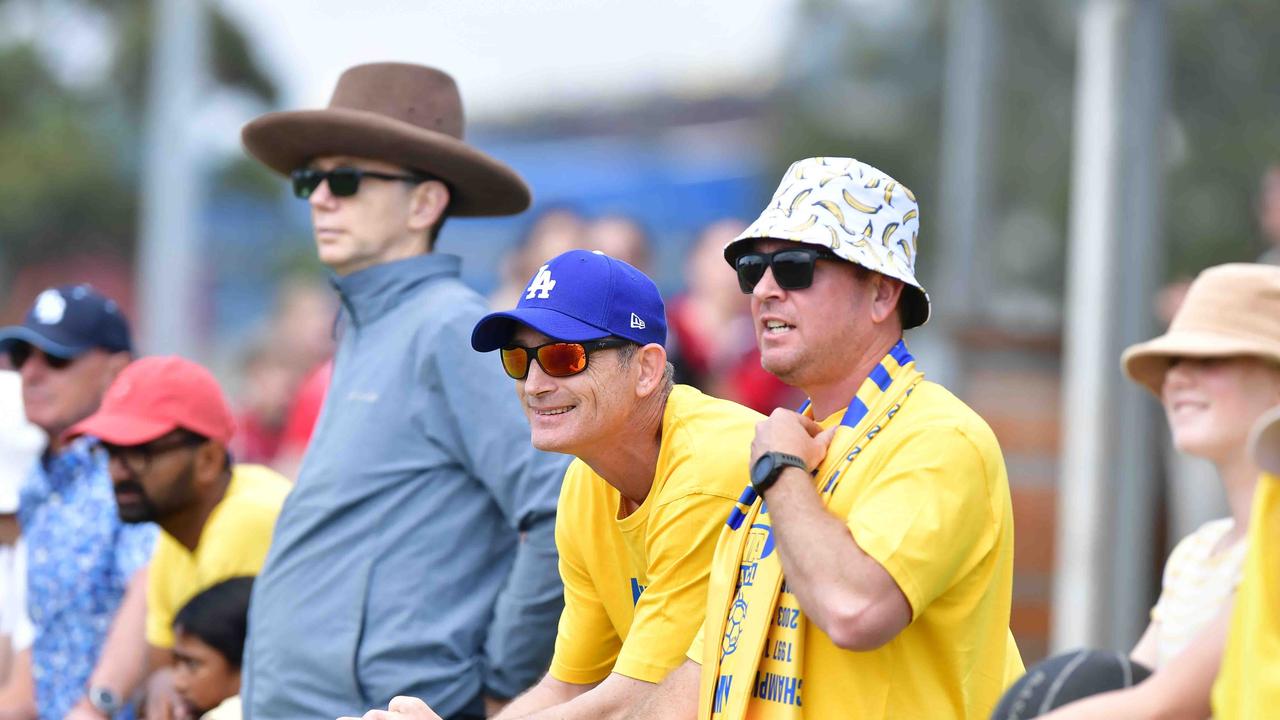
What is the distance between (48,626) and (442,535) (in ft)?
5.69

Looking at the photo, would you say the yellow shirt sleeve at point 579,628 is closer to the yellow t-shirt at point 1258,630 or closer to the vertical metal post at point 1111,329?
the yellow t-shirt at point 1258,630

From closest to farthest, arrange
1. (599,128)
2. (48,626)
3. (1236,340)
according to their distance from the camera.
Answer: (1236,340) → (48,626) → (599,128)

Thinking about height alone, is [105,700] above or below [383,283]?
below

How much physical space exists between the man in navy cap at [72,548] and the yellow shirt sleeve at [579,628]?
1784 mm

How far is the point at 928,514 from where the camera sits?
2.93 metres

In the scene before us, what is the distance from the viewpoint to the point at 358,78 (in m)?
4.95

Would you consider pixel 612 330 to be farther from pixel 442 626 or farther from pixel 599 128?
pixel 599 128

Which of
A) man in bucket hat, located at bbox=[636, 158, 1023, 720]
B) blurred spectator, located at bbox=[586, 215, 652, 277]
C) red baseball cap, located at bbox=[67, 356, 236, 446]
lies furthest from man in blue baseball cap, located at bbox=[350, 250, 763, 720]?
blurred spectator, located at bbox=[586, 215, 652, 277]

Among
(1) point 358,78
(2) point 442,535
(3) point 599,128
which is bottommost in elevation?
(2) point 442,535

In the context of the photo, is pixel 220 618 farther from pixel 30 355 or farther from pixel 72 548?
pixel 30 355

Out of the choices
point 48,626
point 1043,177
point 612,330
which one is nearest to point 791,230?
point 612,330

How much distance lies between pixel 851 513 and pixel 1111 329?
13.5ft

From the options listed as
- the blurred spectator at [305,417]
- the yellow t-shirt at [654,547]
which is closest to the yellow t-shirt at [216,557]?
the blurred spectator at [305,417]

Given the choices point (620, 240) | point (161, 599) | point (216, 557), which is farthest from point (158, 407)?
point (620, 240)
